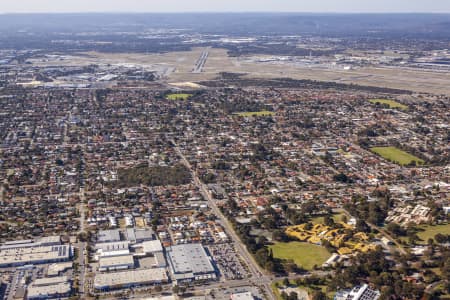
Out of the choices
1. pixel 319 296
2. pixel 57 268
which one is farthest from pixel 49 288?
pixel 319 296

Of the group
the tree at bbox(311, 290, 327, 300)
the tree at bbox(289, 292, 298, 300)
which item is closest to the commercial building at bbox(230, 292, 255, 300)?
the tree at bbox(289, 292, 298, 300)

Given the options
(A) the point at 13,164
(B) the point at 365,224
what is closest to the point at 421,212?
(B) the point at 365,224

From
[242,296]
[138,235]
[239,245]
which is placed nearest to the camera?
[242,296]

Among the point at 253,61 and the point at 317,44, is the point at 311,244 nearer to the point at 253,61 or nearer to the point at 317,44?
the point at 253,61

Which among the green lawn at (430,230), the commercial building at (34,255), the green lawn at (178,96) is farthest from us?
the green lawn at (178,96)

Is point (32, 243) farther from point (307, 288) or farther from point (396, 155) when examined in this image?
point (396, 155)

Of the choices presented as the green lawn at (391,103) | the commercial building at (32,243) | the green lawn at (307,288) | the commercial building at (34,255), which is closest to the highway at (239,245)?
the green lawn at (307,288)

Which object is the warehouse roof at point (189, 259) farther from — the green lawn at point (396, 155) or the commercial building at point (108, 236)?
the green lawn at point (396, 155)
